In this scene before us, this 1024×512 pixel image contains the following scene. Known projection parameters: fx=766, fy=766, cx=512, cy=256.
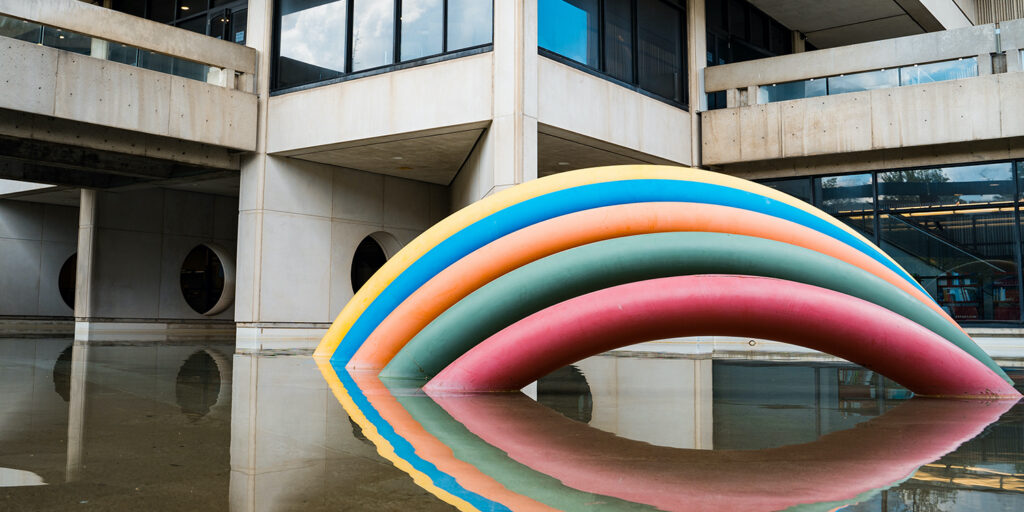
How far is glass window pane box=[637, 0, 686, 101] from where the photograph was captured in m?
15.8

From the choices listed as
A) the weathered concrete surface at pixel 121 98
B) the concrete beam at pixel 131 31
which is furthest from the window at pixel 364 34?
the weathered concrete surface at pixel 121 98

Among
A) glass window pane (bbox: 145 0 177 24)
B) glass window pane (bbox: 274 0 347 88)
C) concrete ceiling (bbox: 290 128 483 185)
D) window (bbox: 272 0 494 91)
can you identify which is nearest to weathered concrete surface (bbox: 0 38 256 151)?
glass window pane (bbox: 274 0 347 88)

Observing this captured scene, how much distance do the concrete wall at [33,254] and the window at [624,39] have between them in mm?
21764

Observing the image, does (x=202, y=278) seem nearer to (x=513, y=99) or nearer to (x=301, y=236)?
(x=301, y=236)

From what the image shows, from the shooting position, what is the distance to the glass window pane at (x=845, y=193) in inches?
646

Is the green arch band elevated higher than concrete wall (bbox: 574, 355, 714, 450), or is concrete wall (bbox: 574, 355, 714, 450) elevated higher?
the green arch band

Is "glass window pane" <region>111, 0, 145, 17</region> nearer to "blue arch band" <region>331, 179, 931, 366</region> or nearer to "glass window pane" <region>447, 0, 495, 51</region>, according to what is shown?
"glass window pane" <region>447, 0, 495, 51</region>

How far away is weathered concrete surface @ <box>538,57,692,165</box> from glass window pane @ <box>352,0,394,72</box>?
351cm

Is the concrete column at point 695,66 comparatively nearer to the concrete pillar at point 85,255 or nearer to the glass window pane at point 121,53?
the glass window pane at point 121,53

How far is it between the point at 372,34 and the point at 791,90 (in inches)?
348

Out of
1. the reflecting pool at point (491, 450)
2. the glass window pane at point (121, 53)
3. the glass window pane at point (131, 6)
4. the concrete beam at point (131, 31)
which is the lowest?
the reflecting pool at point (491, 450)

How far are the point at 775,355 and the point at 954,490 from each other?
13737mm

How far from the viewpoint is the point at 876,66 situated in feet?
51.0

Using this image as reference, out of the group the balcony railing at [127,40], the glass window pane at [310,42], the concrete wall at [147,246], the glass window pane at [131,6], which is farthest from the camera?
the concrete wall at [147,246]
